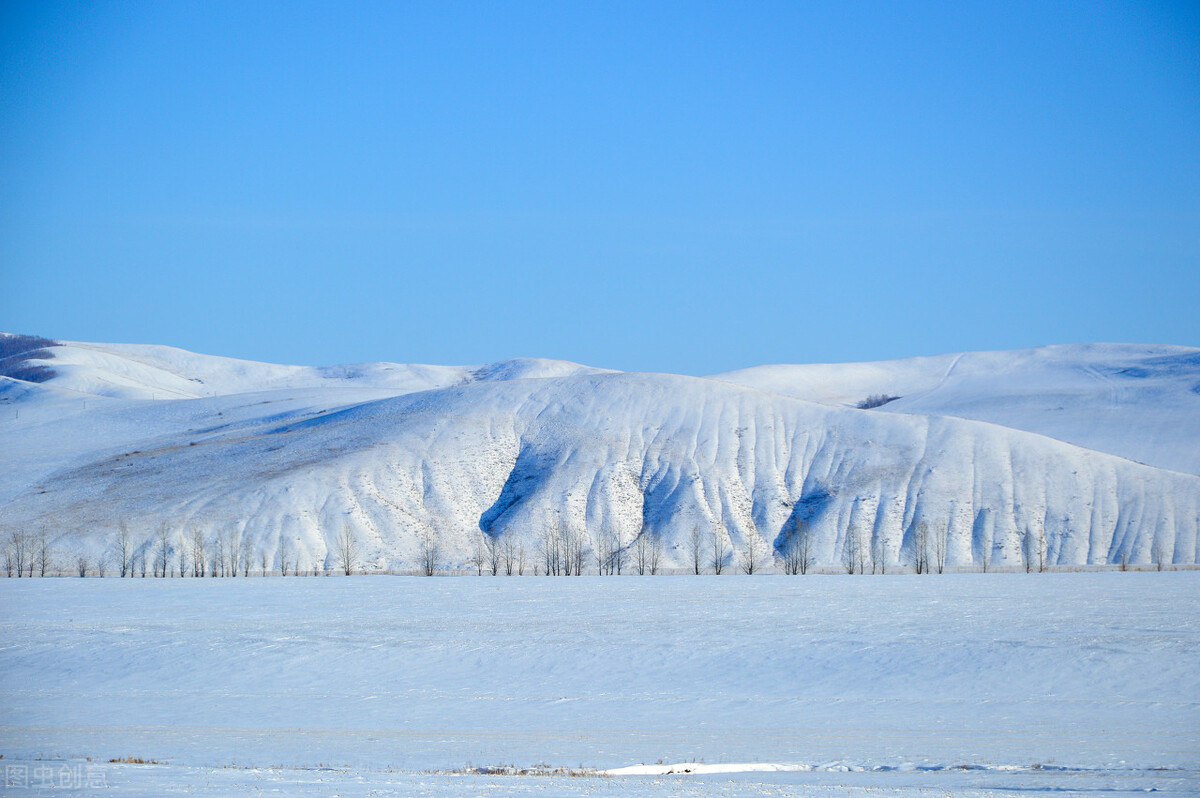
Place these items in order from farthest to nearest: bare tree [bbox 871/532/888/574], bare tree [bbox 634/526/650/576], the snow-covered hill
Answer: the snow-covered hill, bare tree [bbox 871/532/888/574], bare tree [bbox 634/526/650/576]

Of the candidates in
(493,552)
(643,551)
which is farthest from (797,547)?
(493,552)

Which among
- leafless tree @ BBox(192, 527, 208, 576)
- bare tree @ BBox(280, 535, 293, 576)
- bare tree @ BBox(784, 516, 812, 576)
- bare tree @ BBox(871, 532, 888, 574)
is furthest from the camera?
bare tree @ BBox(871, 532, 888, 574)

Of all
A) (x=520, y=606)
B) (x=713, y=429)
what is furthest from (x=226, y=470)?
(x=520, y=606)

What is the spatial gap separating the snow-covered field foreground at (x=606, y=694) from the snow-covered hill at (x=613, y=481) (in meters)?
45.4

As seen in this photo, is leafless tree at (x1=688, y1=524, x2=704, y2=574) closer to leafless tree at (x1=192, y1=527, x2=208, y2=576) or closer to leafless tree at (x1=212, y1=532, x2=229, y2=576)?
leafless tree at (x1=212, y1=532, x2=229, y2=576)

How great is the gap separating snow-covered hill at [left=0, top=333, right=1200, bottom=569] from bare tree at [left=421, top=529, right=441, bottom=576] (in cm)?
54

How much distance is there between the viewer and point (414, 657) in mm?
36219

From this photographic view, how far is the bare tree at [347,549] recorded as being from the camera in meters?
86.9

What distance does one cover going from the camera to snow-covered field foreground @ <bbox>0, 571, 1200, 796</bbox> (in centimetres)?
2258

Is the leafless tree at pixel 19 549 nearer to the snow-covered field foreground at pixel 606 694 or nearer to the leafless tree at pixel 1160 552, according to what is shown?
the snow-covered field foreground at pixel 606 694

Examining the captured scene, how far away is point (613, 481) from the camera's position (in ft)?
352

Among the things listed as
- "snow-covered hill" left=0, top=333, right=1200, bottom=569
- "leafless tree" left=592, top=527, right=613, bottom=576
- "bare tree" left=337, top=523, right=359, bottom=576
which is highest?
"snow-covered hill" left=0, top=333, right=1200, bottom=569

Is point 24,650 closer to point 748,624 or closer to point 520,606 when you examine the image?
point 520,606

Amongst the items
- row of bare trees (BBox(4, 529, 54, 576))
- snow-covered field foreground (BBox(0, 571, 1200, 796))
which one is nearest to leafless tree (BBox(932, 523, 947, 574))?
snow-covered field foreground (BBox(0, 571, 1200, 796))
